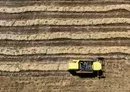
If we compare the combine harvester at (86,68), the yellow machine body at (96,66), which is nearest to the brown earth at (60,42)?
the combine harvester at (86,68)

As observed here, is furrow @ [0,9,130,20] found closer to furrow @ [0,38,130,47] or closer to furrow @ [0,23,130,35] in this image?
furrow @ [0,23,130,35]

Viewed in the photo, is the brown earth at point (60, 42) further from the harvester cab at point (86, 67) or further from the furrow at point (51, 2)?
the harvester cab at point (86, 67)

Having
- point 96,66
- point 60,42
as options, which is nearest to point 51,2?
point 60,42

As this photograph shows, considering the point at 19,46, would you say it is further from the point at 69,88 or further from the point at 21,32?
the point at 69,88

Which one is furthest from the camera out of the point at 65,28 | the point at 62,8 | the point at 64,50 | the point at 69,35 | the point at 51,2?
the point at 51,2

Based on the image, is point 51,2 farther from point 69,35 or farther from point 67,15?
point 69,35

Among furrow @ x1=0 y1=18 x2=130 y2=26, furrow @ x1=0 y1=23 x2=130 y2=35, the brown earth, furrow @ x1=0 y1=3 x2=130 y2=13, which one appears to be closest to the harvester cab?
the brown earth
